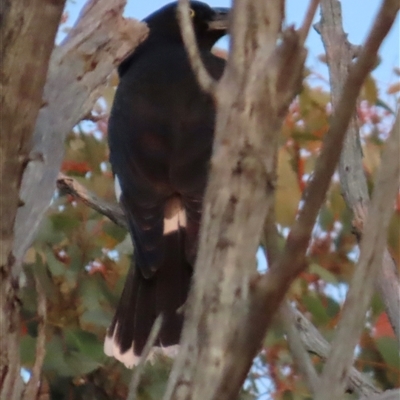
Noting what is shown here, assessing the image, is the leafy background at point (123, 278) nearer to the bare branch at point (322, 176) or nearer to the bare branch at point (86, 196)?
the bare branch at point (86, 196)

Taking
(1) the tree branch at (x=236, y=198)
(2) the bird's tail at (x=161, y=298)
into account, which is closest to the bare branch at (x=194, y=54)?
(1) the tree branch at (x=236, y=198)

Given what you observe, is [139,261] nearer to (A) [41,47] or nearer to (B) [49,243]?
(B) [49,243]

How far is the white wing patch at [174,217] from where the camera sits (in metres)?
2.17

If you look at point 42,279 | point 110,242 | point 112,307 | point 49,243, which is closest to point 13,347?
point 42,279

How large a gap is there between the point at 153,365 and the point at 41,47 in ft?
3.57

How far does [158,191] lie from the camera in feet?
7.30

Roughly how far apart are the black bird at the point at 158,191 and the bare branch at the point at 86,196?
65mm

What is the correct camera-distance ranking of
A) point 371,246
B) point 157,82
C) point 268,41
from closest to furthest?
point 371,246 < point 268,41 < point 157,82

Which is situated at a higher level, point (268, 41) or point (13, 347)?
point (268, 41)

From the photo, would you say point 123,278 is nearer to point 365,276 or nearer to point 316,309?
point 316,309

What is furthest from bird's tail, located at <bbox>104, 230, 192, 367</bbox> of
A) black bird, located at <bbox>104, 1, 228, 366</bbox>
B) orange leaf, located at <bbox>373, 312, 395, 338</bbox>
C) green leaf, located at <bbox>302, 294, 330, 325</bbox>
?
orange leaf, located at <bbox>373, 312, 395, 338</bbox>

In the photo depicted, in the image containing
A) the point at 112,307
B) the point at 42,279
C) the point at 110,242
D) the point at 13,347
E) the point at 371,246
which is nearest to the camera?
the point at 371,246

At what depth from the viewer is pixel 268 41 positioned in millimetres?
836

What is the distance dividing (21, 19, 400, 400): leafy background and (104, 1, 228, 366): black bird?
0.06 metres
